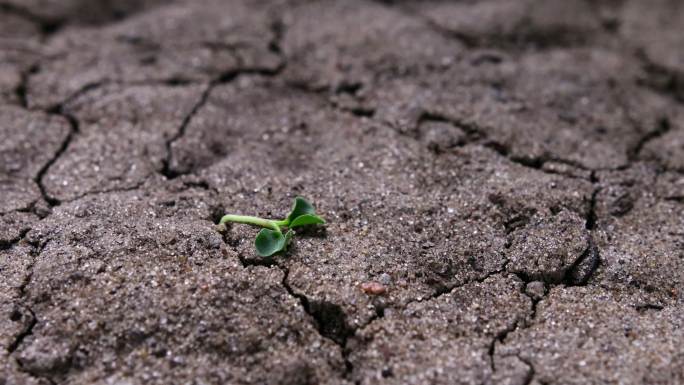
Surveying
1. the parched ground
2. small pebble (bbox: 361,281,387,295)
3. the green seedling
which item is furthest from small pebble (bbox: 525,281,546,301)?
the green seedling

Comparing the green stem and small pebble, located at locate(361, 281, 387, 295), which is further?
the green stem

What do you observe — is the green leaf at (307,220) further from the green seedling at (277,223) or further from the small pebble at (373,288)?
the small pebble at (373,288)

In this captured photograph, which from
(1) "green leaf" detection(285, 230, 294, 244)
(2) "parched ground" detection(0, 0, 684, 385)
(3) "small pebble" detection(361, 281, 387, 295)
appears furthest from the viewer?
(1) "green leaf" detection(285, 230, 294, 244)

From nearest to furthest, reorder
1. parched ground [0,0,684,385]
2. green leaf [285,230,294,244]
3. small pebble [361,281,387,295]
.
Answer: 1. parched ground [0,0,684,385]
2. small pebble [361,281,387,295]
3. green leaf [285,230,294,244]

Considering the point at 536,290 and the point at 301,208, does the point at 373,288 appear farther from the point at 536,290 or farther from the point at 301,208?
the point at 536,290

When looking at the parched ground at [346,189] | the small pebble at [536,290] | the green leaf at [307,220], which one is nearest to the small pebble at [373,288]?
the parched ground at [346,189]

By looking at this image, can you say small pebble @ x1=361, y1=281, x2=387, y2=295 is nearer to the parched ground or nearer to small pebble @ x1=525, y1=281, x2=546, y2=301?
the parched ground
